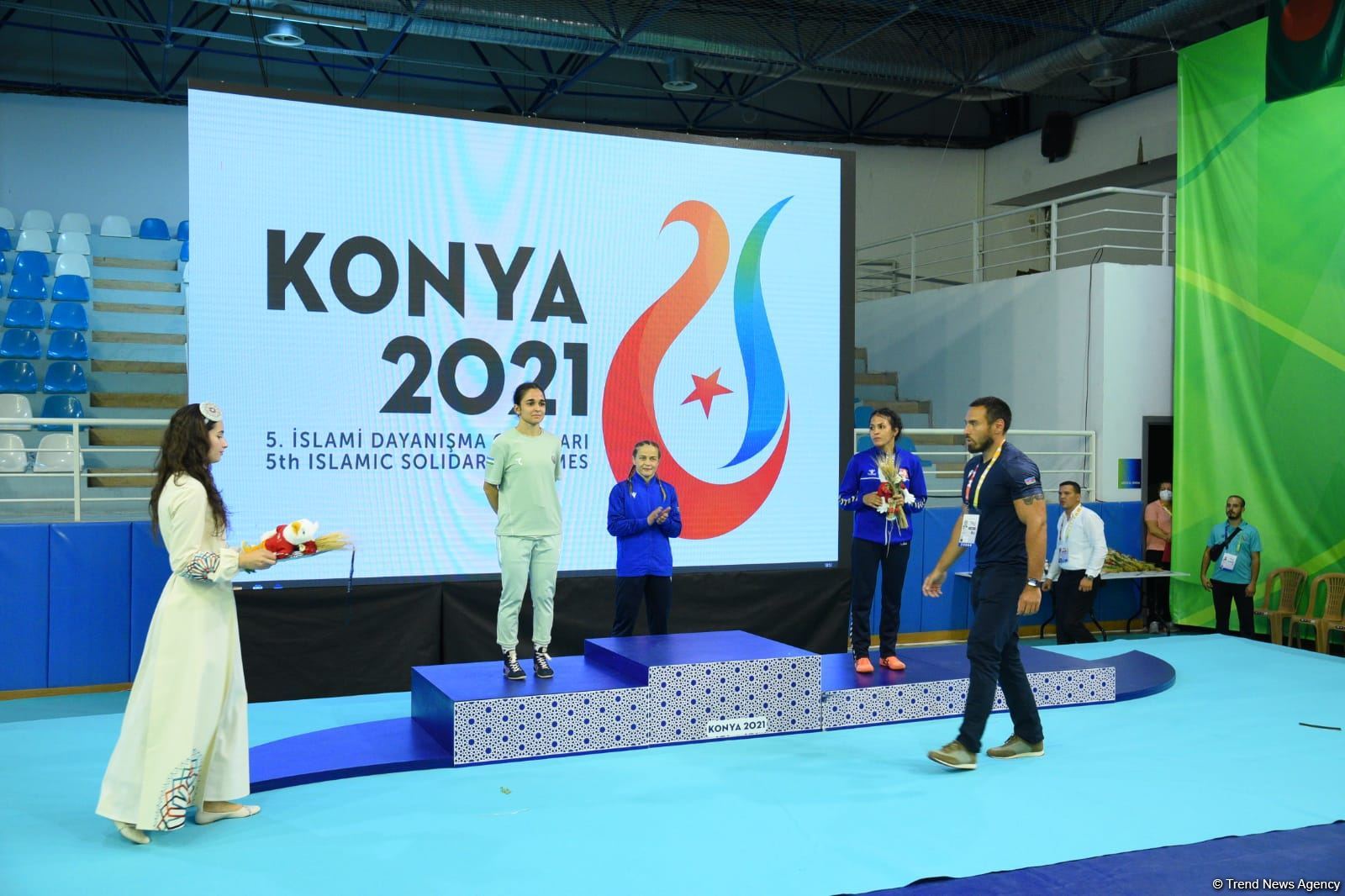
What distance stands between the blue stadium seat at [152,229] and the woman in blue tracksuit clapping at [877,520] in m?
10.9

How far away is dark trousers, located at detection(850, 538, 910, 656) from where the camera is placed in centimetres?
618

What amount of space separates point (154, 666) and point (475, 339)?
3.72m

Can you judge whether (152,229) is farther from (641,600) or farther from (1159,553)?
(1159,553)

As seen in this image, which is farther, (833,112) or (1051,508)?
(833,112)

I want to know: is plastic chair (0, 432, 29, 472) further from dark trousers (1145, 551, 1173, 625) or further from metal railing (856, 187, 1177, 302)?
dark trousers (1145, 551, 1173, 625)

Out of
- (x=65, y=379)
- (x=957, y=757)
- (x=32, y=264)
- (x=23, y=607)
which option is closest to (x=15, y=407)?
(x=65, y=379)

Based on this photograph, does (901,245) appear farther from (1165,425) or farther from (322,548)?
(322,548)

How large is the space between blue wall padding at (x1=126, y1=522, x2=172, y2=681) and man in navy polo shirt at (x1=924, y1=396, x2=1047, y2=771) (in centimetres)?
510

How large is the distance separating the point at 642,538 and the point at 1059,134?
12451 mm

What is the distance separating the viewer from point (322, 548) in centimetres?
416

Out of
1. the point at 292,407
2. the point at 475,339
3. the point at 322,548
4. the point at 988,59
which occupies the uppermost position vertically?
the point at 988,59

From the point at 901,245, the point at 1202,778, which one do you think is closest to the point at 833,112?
the point at 901,245

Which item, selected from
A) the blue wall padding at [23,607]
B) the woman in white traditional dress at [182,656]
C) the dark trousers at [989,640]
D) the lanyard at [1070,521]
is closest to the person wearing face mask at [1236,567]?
the lanyard at [1070,521]

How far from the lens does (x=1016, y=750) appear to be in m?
5.35
